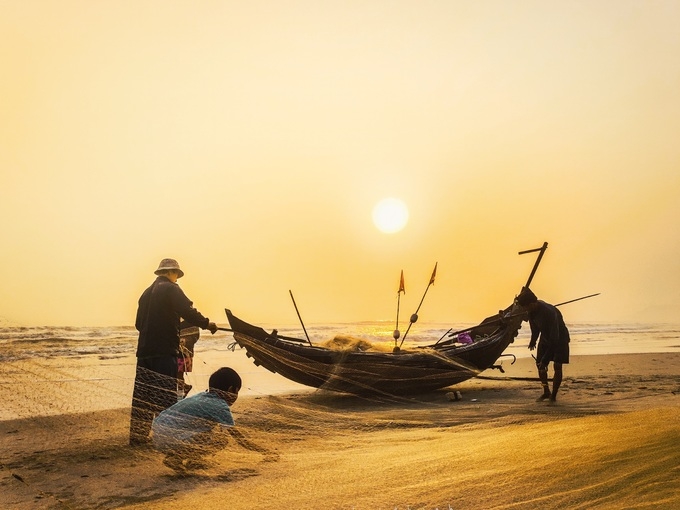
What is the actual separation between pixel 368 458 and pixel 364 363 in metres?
5.01

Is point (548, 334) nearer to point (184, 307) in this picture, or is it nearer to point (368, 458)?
point (368, 458)

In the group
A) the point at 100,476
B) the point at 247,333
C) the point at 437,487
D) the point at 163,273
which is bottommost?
the point at 100,476

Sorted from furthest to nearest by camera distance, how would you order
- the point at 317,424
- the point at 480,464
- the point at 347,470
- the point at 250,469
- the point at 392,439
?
1. the point at 317,424
2. the point at 392,439
3. the point at 250,469
4. the point at 347,470
5. the point at 480,464

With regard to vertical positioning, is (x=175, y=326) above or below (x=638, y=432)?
above

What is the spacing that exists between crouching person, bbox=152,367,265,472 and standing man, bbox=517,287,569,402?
18.1ft

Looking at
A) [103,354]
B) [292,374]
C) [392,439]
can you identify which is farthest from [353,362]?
[103,354]

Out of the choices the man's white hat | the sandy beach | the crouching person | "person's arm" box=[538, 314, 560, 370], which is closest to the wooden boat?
the sandy beach

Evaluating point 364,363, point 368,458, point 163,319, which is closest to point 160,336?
point 163,319

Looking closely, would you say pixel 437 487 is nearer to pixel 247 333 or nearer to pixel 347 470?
pixel 347 470

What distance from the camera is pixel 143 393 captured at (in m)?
5.95

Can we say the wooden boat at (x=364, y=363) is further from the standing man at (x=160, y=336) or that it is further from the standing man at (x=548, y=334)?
the standing man at (x=160, y=336)

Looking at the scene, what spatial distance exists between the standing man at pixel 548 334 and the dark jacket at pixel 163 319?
5223 mm

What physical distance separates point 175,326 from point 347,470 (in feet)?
9.49

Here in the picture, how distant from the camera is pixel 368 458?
461cm
